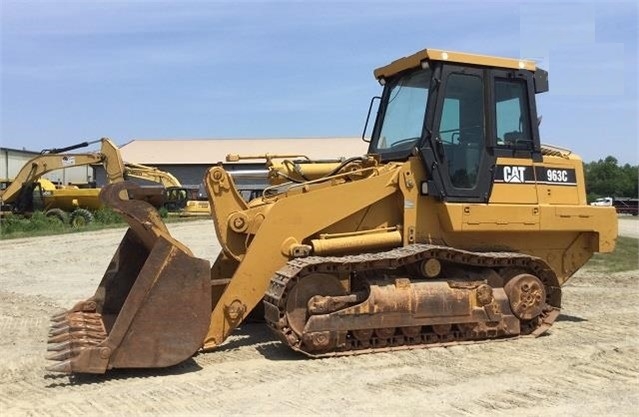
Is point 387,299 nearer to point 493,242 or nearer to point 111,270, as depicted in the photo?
point 493,242

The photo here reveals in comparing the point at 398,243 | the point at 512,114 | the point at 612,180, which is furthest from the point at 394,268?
the point at 612,180

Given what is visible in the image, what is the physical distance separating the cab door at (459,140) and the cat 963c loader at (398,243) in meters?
0.02

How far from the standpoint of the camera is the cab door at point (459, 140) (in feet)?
23.3

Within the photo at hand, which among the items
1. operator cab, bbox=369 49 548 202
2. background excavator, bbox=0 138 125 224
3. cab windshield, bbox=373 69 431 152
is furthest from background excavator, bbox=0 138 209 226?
operator cab, bbox=369 49 548 202

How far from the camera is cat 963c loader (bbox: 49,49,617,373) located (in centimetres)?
606

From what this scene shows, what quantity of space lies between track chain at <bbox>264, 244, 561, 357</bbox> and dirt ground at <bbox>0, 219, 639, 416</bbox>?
0.17 meters

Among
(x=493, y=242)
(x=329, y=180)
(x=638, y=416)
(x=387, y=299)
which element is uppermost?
(x=329, y=180)

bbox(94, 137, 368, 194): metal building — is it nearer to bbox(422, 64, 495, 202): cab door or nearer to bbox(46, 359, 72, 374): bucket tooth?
bbox(422, 64, 495, 202): cab door

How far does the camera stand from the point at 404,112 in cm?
777

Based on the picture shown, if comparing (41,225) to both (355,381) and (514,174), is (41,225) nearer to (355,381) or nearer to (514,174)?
(514,174)

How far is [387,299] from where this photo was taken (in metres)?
6.51

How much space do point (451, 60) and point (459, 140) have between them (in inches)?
33.7

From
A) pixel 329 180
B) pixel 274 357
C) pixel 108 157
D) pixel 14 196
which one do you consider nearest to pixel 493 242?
pixel 329 180

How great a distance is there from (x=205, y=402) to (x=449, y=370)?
2.18m
